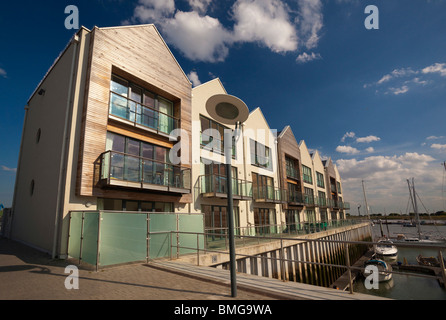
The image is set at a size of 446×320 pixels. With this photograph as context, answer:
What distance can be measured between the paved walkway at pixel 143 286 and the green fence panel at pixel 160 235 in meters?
1.29

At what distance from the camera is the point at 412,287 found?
Answer: 1994 cm

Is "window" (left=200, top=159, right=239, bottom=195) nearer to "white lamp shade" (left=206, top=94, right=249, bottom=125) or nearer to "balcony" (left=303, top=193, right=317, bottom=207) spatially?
"white lamp shade" (left=206, top=94, right=249, bottom=125)

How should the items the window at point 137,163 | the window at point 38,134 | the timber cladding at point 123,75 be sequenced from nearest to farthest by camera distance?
the timber cladding at point 123,75 → the window at point 137,163 → the window at point 38,134

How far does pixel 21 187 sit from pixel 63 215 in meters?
8.09

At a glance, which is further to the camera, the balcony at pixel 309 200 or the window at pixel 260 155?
the balcony at pixel 309 200

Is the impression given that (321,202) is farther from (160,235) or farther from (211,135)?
(160,235)

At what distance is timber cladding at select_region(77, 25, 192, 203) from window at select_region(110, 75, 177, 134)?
364mm

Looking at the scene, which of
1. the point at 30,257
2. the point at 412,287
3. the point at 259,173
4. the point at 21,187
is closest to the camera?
the point at 30,257

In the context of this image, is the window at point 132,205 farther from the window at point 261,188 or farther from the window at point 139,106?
the window at point 261,188

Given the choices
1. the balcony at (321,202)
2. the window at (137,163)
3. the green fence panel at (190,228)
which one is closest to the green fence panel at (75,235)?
the window at (137,163)

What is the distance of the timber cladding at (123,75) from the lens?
9.93m

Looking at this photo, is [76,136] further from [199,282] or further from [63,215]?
[199,282]
